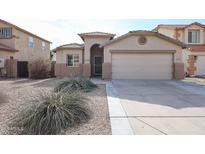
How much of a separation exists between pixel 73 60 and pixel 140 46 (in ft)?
28.2

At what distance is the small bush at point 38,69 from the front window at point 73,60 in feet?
8.28

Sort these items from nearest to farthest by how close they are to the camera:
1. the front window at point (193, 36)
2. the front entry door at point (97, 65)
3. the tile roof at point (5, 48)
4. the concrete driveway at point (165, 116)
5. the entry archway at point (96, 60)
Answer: the concrete driveway at point (165, 116), the tile roof at point (5, 48), the entry archway at point (96, 60), the front entry door at point (97, 65), the front window at point (193, 36)

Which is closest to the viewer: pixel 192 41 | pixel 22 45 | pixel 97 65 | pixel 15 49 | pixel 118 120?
pixel 118 120

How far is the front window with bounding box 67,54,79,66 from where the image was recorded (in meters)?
28.1

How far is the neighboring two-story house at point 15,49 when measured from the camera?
27.8 meters

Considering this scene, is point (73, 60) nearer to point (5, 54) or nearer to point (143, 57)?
point (5, 54)

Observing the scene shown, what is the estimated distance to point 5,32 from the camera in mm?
31219

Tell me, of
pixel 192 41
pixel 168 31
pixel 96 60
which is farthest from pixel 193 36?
pixel 96 60

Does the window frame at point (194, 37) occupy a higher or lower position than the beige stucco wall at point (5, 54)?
higher

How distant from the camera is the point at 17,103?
1005cm

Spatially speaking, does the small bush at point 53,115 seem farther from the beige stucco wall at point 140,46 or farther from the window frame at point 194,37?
the window frame at point 194,37

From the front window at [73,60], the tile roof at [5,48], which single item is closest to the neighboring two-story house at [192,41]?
the front window at [73,60]

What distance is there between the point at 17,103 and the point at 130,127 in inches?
207
